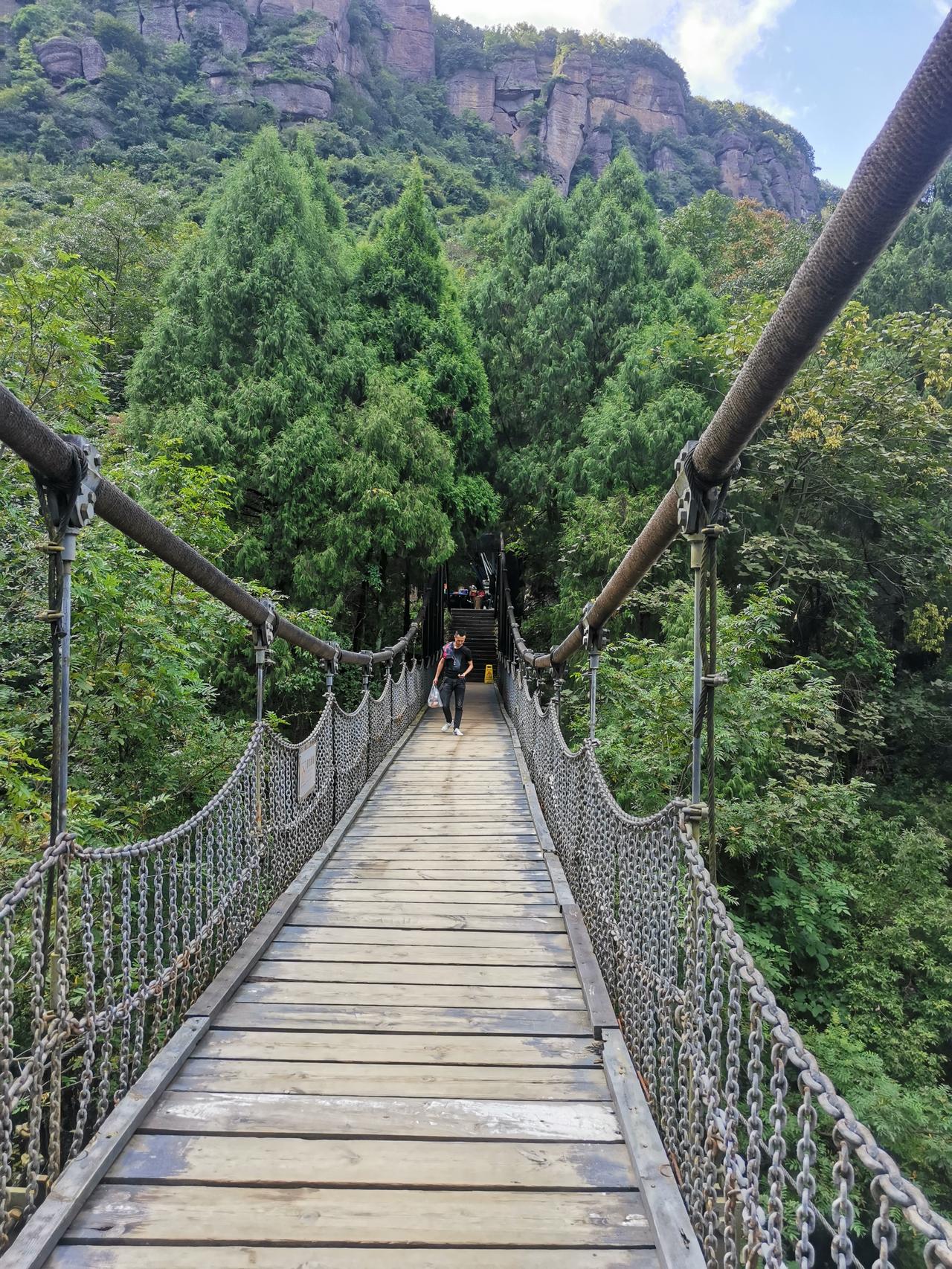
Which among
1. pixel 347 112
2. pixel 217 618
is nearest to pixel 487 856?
pixel 217 618

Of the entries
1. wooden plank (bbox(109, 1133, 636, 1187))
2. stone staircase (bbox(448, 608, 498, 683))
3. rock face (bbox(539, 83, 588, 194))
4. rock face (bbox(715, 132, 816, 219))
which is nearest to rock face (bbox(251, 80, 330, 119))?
rock face (bbox(539, 83, 588, 194))

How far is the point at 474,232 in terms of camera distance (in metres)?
20.8

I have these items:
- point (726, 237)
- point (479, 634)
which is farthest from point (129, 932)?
point (726, 237)

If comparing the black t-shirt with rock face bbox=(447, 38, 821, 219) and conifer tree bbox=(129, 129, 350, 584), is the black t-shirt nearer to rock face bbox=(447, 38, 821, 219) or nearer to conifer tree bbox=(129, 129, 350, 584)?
conifer tree bbox=(129, 129, 350, 584)

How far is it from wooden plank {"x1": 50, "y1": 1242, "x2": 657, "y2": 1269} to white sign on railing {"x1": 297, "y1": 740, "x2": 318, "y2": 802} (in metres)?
2.17

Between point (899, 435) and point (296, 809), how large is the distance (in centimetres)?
708

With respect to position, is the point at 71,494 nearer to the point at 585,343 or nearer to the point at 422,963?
the point at 422,963

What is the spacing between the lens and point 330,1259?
132 centimetres

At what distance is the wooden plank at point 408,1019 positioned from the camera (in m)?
2.13

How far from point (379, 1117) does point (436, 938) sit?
110cm

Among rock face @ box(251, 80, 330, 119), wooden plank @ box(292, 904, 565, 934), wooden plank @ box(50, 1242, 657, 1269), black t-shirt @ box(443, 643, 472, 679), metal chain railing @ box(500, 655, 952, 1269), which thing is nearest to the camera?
metal chain railing @ box(500, 655, 952, 1269)

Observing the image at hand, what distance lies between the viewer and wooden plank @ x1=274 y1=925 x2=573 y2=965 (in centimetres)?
274

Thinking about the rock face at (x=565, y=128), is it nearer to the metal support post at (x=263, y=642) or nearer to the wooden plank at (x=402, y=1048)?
the metal support post at (x=263, y=642)

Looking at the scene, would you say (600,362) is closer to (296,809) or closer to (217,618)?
(217,618)
